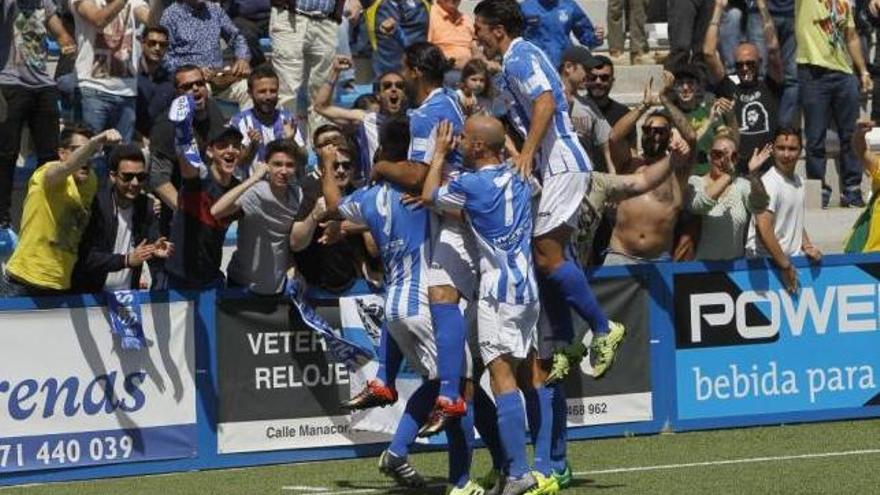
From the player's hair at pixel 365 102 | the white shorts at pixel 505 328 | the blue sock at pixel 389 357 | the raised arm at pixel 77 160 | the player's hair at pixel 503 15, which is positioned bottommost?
the blue sock at pixel 389 357

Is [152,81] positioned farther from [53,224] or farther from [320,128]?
[53,224]

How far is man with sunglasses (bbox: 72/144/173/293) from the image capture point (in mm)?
13094

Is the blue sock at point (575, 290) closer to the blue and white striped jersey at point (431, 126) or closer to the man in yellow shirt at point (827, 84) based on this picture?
the blue and white striped jersey at point (431, 126)

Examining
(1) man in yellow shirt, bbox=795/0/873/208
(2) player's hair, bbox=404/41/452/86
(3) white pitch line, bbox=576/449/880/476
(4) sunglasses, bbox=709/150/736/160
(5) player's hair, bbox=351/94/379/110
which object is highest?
(2) player's hair, bbox=404/41/452/86

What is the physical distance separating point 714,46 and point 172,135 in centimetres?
636

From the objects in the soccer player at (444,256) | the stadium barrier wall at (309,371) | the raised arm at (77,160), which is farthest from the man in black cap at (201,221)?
the soccer player at (444,256)

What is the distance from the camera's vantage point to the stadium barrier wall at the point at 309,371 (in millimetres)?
13078

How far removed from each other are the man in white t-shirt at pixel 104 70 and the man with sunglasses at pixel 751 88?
5.02m

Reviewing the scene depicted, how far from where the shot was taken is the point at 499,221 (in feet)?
37.0

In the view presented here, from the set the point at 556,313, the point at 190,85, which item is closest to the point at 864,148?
the point at 556,313

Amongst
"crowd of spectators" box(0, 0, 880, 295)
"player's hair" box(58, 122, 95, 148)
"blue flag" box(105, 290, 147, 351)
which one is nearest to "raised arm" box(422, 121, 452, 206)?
"crowd of spectators" box(0, 0, 880, 295)

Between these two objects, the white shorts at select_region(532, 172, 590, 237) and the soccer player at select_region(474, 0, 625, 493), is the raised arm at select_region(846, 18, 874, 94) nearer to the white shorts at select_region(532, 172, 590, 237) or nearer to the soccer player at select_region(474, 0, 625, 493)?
the soccer player at select_region(474, 0, 625, 493)

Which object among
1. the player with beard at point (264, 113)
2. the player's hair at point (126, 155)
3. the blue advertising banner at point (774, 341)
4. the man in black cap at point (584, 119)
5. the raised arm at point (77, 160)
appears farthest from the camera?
the man in black cap at point (584, 119)

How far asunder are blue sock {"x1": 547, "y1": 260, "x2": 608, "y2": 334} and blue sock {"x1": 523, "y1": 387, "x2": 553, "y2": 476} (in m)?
0.48
